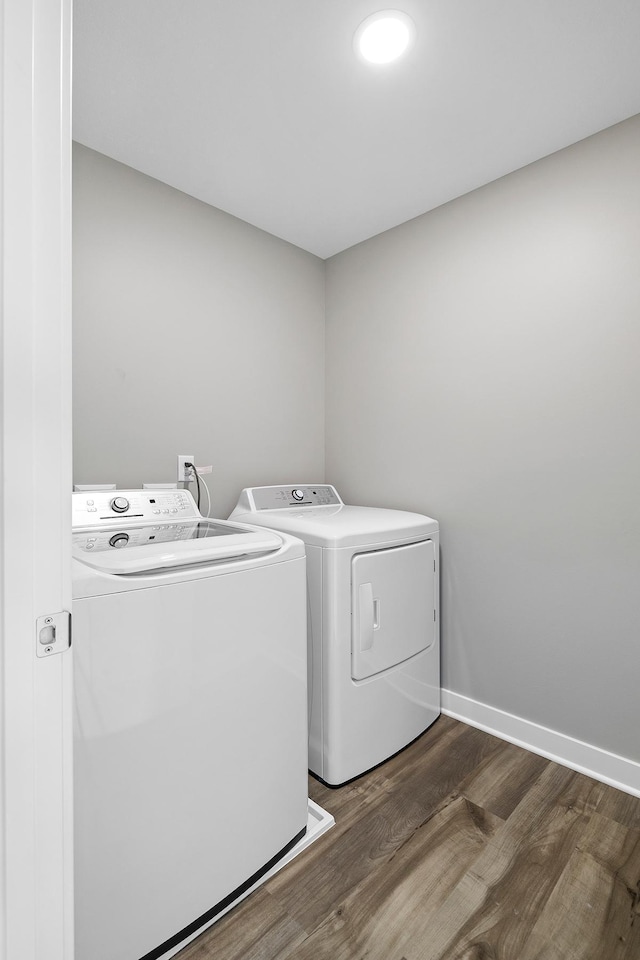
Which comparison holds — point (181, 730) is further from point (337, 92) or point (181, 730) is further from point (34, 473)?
point (337, 92)

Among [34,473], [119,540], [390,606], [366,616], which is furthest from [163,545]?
[390,606]

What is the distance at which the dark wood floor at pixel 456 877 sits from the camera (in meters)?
1.07

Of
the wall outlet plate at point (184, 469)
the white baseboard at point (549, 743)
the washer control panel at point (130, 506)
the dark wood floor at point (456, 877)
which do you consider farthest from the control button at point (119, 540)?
the white baseboard at point (549, 743)

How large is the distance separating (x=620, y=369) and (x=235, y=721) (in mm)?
1686

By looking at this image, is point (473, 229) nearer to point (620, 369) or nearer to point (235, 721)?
point (620, 369)

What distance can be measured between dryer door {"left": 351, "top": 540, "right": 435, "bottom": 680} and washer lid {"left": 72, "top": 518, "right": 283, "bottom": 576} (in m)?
0.44

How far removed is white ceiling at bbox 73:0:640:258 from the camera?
1229 millimetres

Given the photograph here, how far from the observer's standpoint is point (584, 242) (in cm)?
Result: 166

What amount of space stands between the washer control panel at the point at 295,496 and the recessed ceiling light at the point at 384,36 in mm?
1603

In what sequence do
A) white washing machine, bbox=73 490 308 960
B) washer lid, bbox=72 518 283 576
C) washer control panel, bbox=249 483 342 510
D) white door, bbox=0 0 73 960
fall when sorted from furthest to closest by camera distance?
washer control panel, bbox=249 483 342 510, washer lid, bbox=72 518 283 576, white washing machine, bbox=73 490 308 960, white door, bbox=0 0 73 960

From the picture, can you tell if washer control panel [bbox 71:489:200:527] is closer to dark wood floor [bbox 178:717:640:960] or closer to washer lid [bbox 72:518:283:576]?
washer lid [bbox 72:518:283:576]

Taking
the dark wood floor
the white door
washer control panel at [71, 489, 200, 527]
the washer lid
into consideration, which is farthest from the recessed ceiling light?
the dark wood floor

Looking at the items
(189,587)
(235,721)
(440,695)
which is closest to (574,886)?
(440,695)

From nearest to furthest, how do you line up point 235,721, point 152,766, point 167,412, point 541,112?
point 152,766 → point 235,721 → point 541,112 → point 167,412
